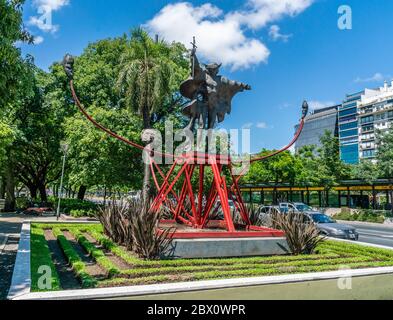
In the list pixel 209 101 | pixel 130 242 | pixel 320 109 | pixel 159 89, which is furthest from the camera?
pixel 320 109

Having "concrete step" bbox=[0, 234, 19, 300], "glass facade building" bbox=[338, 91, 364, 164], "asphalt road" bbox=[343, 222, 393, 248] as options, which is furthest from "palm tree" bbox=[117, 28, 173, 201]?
"glass facade building" bbox=[338, 91, 364, 164]

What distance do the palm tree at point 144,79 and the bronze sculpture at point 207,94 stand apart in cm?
802

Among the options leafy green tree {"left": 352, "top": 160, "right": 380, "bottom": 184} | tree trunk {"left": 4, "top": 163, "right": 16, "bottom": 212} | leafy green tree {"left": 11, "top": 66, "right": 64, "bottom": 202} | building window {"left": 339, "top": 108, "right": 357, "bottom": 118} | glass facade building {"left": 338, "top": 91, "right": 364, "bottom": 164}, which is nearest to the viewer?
leafy green tree {"left": 11, "top": 66, "right": 64, "bottom": 202}

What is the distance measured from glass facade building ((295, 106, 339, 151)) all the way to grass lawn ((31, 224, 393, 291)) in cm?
10089

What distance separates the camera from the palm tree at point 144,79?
20.2m

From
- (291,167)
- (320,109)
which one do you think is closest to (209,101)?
(291,167)

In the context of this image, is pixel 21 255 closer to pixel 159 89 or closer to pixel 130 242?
pixel 130 242

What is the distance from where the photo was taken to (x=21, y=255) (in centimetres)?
891

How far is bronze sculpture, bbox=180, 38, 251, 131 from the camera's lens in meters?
11.9

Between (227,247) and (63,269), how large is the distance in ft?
14.1

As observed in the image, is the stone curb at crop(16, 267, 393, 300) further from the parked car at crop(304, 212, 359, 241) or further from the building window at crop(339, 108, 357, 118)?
the building window at crop(339, 108, 357, 118)

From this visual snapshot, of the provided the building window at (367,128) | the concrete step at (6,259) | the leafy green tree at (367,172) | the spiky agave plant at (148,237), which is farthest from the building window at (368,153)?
the spiky agave plant at (148,237)

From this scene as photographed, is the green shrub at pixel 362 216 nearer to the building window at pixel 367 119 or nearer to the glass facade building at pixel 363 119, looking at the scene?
the glass facade building at pixel 363 119
